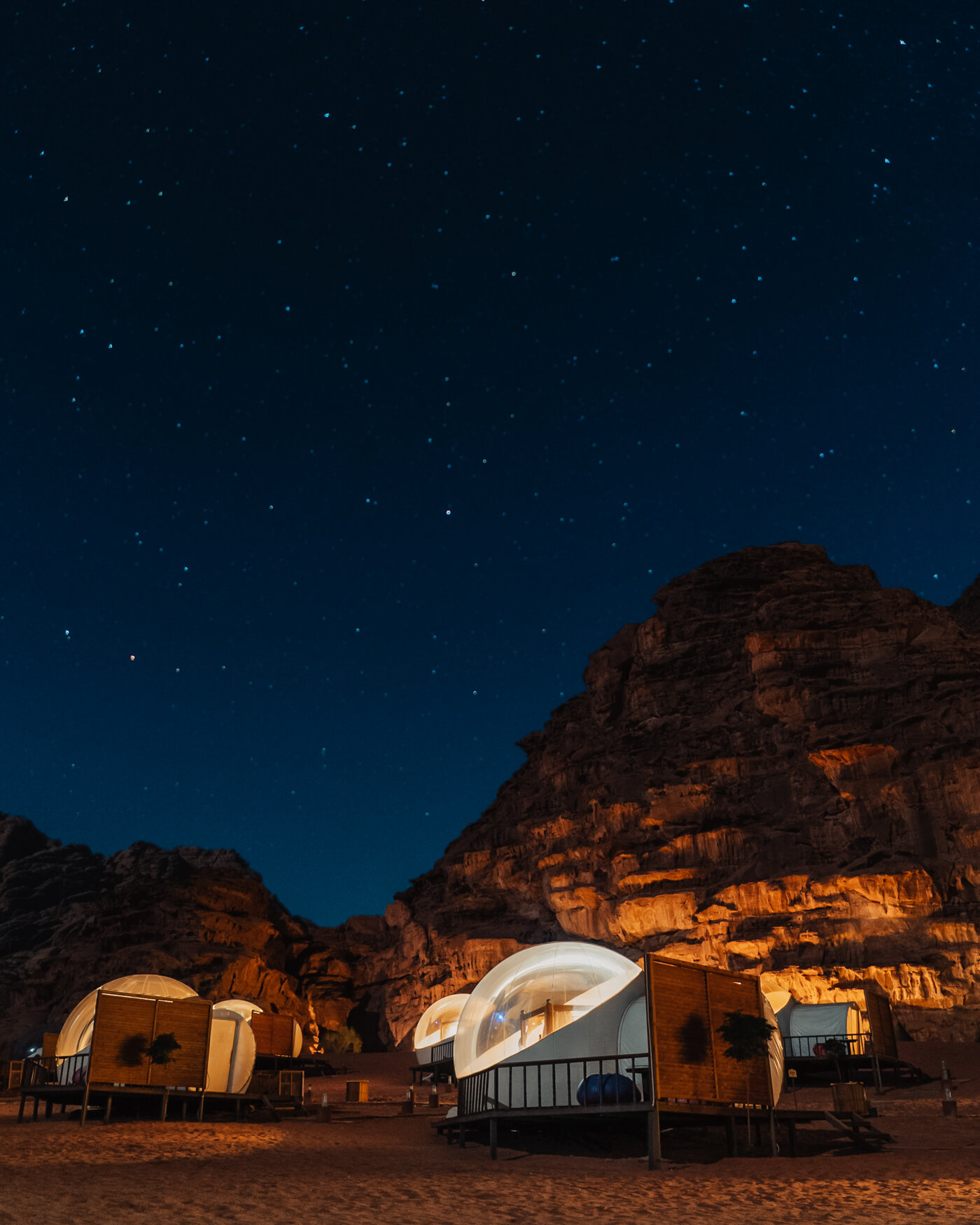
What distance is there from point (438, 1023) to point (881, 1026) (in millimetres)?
18610

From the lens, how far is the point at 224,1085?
75.8 ft

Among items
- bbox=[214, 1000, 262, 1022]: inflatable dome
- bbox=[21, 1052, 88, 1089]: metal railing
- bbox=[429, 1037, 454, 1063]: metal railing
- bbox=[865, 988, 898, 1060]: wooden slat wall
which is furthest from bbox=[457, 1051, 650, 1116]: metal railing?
bbox=[214, 1000, 262, 1022]: inflatable dome

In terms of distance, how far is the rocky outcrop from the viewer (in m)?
50.8

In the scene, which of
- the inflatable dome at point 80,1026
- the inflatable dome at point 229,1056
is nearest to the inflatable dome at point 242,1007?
→ the inflatable dome at point 80,1026

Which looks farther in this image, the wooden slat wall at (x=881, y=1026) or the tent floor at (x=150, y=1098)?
the wooden slat wall at (x=881, y=1026)

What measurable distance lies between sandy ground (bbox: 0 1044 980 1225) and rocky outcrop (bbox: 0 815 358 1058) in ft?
111

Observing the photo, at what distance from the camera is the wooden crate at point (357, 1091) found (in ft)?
96.6

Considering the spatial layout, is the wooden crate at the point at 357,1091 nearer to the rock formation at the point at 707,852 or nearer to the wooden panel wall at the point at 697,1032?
the wooden panel wall at the point at 697,1032

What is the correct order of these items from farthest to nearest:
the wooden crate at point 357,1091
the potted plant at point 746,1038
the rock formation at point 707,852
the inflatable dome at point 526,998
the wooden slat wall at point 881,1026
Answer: the rock formation at point 707,852 < the wooden slat wall at point 881,1026 < the wooden crate at point 357,1091 < the inflatable dome at point 526,998 < the potted plant at point 746,1038

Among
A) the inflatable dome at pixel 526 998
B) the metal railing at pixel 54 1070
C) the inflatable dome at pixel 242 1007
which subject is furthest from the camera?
the inflatable dome at pixel 242 1007

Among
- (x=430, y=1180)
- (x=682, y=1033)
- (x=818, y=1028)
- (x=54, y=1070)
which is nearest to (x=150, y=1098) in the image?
(x=54, y=1070)

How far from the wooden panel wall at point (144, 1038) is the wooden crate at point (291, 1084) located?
358 cm

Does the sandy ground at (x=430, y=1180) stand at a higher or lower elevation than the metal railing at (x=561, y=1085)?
lower

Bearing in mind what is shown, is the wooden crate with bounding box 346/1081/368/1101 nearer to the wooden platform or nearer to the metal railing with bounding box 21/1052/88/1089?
the metal railing with bounding box 21/1052/88/1089
